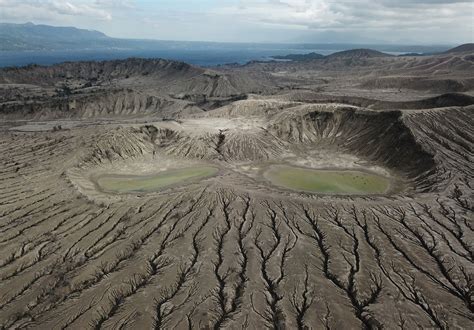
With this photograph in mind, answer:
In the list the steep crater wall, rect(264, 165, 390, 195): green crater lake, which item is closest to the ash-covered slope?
the steep crater wall

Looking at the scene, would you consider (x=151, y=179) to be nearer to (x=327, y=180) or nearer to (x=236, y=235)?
(x=236, y=235)

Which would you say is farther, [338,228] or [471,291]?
[338,228]

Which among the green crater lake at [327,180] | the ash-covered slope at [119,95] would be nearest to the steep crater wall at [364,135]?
the green crater lake at [327,180]

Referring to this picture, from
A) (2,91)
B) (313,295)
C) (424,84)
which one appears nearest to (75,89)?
(2,91)

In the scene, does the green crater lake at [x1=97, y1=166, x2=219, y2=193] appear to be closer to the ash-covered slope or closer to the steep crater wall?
the steep crater wall

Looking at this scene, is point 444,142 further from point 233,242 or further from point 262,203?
point 233,242

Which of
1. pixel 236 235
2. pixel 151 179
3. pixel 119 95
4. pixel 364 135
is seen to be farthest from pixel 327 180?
pixel 119 95
